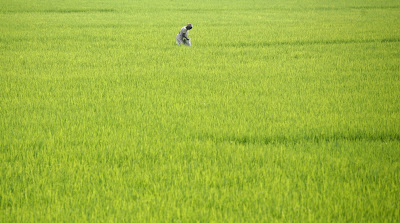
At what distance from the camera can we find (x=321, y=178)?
12.2 ft

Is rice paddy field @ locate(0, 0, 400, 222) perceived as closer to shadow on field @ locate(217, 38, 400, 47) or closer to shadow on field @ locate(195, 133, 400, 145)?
shadow on field @ locate(195, 133, 400, 145)

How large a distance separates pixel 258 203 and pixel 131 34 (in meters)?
11.4

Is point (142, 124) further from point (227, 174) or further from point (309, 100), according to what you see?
point (309, 100)

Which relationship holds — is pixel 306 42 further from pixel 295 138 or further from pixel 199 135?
pixel 199 135

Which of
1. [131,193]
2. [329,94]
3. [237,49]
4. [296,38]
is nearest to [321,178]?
[131,193]

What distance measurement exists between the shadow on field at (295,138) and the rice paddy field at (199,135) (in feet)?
0.07

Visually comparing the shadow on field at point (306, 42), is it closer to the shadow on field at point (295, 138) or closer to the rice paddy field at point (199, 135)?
the rice paddy field at point (199, 135)

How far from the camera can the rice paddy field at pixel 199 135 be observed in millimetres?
3248

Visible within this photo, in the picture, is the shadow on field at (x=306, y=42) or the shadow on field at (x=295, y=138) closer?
the shadow on field at (x=295, y=138)

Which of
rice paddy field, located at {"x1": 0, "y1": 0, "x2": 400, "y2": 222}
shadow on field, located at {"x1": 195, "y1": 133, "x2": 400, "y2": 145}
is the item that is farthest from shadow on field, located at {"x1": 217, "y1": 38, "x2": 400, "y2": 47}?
shadow on field, located at {"x1": 195, "y1": 133, "x2": 400, "y2": 145}

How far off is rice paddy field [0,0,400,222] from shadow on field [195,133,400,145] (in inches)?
0.9

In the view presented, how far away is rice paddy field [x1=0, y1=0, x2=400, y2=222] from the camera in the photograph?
3.25 metres

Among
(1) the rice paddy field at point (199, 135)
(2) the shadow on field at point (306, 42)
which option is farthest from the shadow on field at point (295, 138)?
(2) the shadow on field at point (306, 42)

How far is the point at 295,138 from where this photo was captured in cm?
477
